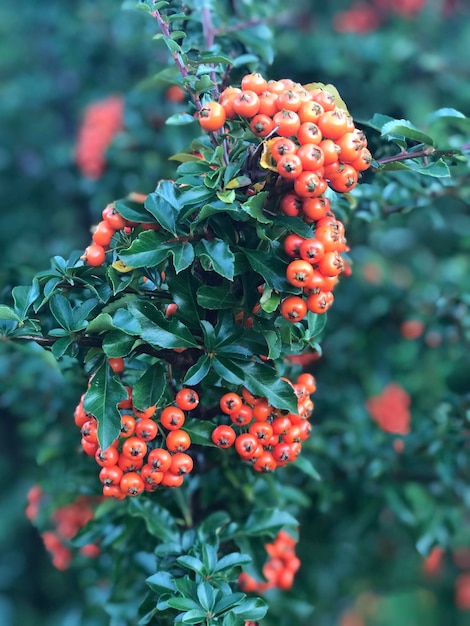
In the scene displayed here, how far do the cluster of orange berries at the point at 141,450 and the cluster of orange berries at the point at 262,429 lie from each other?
0.28 ft

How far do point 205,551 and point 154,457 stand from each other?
32cm

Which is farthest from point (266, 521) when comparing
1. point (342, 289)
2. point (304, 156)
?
point (342, 289)

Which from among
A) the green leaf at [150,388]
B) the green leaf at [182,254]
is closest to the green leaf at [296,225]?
the green leaf at [182,254]

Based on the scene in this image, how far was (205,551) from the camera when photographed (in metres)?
1.53

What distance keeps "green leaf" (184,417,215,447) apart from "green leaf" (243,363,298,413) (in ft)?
0.47

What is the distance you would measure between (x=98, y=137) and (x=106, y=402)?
193cm

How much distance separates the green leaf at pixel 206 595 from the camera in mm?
1362

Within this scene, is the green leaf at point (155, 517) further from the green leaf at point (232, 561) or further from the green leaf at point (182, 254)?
the green leaf at point (182, 254)

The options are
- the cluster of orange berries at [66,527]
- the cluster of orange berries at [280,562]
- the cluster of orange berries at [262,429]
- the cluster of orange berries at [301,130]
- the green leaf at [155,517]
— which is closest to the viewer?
the cluster of orange berries at [301,130]

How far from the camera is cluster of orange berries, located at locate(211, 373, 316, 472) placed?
1.42 meters

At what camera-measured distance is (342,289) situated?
2.86m

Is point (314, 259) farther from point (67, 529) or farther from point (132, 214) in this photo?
point (67, 529)

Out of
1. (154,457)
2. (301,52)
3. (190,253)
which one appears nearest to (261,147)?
(190,253)

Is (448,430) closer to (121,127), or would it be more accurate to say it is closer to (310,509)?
(310,509)
